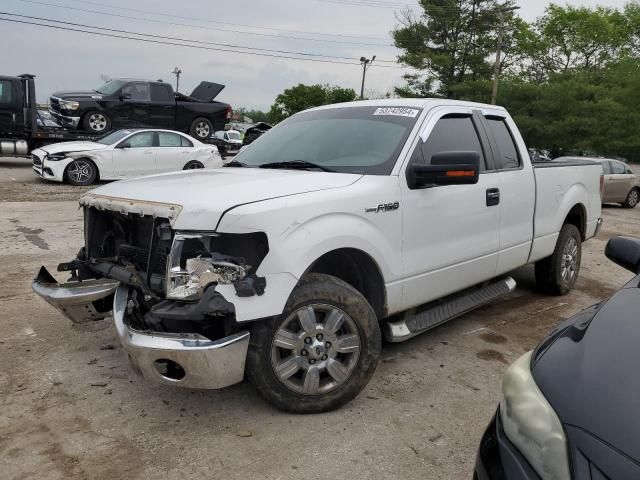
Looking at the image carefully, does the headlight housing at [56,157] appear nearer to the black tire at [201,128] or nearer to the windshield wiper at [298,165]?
the black tire at [201,128]

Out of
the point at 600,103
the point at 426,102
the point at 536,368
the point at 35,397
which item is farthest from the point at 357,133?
the point at 600,103

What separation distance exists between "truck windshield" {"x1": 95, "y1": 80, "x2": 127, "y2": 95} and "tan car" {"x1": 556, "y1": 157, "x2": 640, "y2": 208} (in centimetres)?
1419

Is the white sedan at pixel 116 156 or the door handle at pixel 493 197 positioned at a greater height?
the door handle at pixel 493 197

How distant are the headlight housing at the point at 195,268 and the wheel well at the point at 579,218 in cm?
430

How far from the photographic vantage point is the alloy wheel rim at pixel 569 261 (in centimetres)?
577

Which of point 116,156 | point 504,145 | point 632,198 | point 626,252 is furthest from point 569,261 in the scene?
point 632,198

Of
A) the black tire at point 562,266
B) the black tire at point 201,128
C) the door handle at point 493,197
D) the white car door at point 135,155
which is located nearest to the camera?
the door handle at point 493,197

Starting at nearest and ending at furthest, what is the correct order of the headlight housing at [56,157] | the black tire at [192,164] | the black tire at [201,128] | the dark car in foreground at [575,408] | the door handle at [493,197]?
the dark car in foreground at [575,408]
the door handle at [493,197]
the headlight housing at [56,157]
the black tire at [192,164]
the black tire at [201,128]

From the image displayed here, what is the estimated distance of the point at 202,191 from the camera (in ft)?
10.0

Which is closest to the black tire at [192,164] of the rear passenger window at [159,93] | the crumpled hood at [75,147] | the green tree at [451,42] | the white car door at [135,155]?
the white car door at [135,155]

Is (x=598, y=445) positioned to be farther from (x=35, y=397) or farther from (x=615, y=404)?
(x=35, y=397)

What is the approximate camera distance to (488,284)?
486cm

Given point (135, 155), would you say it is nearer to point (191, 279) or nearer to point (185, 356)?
point (191, 279)

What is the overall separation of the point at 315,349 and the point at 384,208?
0.97 m
